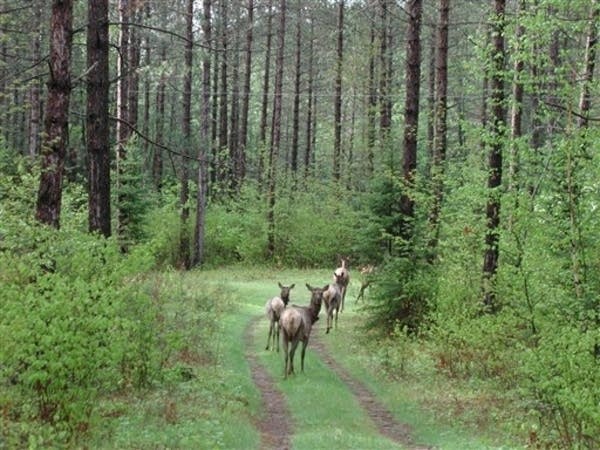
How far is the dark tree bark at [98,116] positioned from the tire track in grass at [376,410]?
5.67 m

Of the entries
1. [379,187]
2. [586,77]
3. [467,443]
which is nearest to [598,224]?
[467,443]

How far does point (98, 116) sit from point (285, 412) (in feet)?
22.3

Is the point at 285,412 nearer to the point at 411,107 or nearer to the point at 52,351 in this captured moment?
the point at 52,351

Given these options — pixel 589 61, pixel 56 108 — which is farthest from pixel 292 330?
pixel 589 61

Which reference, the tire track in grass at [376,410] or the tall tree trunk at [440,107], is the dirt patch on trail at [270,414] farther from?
the tall tree trunk at [440,107]

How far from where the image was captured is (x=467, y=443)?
1073 centimetres

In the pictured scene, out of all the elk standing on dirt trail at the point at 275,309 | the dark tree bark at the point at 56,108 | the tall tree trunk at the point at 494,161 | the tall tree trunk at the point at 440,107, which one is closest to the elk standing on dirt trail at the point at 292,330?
the elk standing on dirt trail at the point at 275,309

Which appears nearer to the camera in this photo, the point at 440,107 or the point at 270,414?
the point at 270,414

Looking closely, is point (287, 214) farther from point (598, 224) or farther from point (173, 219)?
point (598, 224)

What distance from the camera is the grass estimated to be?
32.0 ft

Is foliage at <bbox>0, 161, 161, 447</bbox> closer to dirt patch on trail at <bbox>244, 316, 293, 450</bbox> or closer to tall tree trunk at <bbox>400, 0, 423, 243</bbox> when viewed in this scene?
dirt patch on trail at <bbox>244, 316, 293, 450</bbox>

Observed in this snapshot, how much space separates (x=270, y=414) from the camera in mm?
12391

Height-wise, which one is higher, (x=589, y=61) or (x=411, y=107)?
(x=589, y=61)

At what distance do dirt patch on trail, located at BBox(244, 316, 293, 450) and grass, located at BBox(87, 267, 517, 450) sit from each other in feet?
0.44
